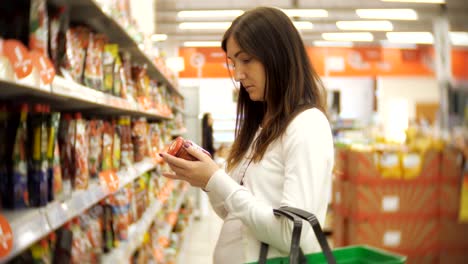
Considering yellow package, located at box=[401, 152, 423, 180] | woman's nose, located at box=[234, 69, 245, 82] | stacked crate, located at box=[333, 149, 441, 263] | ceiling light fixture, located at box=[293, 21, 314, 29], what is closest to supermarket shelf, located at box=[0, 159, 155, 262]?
woman's nose, located at box=[234, 69, 245, 82]

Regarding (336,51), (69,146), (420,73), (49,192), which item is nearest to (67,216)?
(49,192)

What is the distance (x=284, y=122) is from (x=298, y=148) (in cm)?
11

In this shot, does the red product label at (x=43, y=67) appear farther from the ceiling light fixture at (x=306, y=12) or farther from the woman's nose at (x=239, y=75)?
the ceiling light fixture at (x=306, y=12)

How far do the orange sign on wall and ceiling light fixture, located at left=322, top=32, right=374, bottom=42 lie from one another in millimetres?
1726

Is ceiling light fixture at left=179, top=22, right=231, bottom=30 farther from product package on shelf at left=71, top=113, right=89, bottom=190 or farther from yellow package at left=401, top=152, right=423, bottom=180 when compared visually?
product package on shelf at left=71, top=113, right=89, bottom=190

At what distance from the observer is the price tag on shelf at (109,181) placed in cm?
186

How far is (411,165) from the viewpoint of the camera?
3.77 metres

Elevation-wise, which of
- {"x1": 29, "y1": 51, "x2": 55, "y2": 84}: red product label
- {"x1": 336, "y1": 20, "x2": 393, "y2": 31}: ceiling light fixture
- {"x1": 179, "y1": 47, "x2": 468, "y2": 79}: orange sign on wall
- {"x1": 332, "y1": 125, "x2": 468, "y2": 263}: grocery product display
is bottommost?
{"x1": 332, "y1": 125, "x2": 468, "y2": 263}: grocery product display

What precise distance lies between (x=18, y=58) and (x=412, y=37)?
42.2 feet

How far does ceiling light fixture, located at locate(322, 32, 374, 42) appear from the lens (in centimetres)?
1232

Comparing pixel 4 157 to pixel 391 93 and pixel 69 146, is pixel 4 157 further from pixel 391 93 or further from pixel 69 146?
pixel 391 93

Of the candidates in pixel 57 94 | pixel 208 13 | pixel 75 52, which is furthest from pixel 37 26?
pixel 208 13

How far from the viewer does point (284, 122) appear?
1252 millimetres

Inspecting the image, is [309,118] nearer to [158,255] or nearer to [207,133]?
[158,255]
